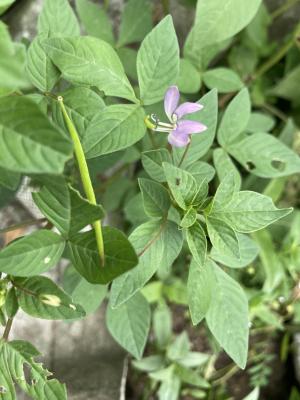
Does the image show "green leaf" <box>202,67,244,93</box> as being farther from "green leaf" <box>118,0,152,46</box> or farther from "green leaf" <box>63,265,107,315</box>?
"green leaf" <box>63,265,107,315</box>

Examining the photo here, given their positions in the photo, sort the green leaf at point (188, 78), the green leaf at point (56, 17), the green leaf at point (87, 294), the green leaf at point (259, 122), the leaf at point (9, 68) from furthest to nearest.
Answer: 1. the green leaf at point (259, 122)
2. the green leaf at point (188, 78)
3. the green leaf at point (87, 294)
4. the green leaf at point (56, 17)
5. the leaf at point (9, 68)

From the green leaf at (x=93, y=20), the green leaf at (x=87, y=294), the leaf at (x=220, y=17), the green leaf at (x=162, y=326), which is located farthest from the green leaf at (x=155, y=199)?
the green leaf at (x=162, y=326)

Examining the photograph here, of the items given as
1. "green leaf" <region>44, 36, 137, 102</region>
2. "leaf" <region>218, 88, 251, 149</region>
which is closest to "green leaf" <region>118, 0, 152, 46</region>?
"leaf" <region>218, 88, 251, 149</region>

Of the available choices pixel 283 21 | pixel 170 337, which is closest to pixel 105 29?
pixel 283 21

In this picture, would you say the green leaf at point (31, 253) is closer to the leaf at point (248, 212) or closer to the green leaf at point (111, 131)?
the green leaf at point (111, 131)

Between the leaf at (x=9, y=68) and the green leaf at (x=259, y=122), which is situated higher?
the leaf at (x=9, y=68)

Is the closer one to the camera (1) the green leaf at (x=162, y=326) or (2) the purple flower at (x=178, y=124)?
(2) the purple flower at (x=178, y=124)

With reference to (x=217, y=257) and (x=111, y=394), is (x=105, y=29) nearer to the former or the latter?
(x=217, y=257)
